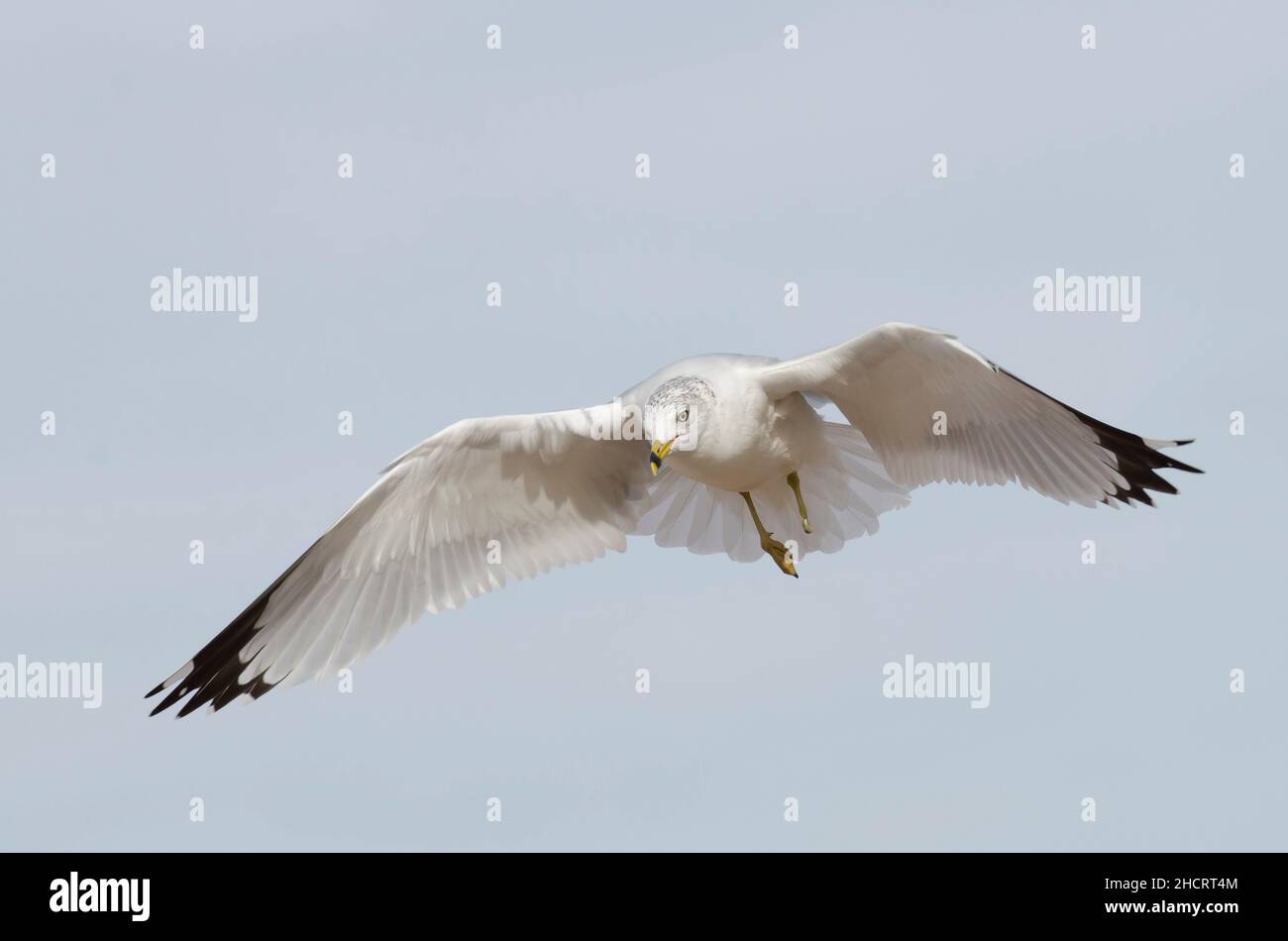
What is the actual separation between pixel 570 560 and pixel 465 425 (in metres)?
1.13

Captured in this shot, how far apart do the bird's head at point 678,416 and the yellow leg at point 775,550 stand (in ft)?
3.47

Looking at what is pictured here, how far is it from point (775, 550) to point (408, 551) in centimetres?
186

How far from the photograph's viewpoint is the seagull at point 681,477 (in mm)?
8391

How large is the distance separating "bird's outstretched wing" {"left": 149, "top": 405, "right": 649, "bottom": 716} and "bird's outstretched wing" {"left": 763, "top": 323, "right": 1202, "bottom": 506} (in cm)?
117

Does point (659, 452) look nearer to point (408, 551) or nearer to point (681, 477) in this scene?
point (681, 477)

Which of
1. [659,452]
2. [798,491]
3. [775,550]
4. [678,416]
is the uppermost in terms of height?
[678,416]

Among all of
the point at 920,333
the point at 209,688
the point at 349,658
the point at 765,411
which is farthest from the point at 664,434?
the point at 209,688

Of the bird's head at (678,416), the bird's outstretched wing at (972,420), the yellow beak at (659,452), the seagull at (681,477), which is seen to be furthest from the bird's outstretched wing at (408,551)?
the bird's outstretched wing at (972,420)

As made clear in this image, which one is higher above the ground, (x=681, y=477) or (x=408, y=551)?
(x=681, y=477)

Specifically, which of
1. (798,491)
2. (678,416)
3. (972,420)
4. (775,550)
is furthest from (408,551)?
(972,420)

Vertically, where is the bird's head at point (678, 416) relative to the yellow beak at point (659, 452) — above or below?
above

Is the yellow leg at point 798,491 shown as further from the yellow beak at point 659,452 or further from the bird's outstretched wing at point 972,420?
the yellow beak at point 659,452

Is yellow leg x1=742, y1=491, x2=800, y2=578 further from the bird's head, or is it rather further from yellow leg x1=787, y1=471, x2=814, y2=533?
the bird's head

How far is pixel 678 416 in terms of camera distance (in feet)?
27.0
